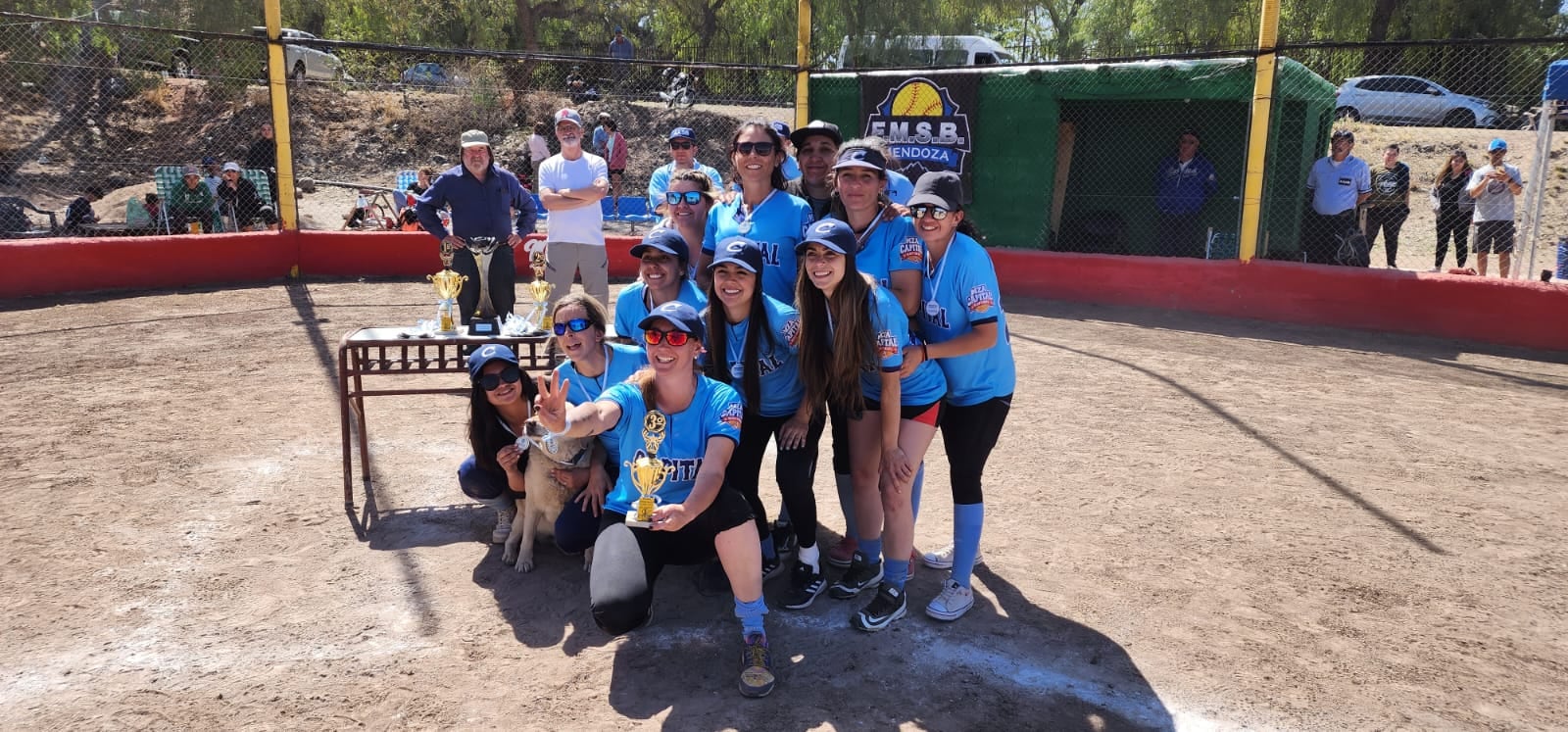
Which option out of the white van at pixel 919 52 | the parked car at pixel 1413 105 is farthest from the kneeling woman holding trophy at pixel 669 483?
the parked car at pixel 1413 105

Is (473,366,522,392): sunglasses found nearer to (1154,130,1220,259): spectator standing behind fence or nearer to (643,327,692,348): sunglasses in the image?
(643,327,692,348): sunglasses

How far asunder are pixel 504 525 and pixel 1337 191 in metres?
9.63

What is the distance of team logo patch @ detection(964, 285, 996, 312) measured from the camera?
3812 mm

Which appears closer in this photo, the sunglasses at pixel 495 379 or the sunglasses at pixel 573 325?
the sunglasses at pixel 573 325

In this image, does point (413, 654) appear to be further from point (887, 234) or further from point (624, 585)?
point (887, 234)

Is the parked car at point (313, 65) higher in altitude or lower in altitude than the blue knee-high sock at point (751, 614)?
higher

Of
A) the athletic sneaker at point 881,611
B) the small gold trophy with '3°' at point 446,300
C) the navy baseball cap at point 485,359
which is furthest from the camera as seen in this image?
the small gold trophy with '3°' at point 446,300

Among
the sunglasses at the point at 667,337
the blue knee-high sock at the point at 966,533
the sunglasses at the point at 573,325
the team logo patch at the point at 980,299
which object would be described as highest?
the team logo patch at the point at 980,299

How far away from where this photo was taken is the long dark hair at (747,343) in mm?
3908

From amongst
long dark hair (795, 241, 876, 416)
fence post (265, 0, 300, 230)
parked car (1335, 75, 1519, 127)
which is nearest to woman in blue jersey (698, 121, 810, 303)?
long dark hair (795, 241, 876, 416)

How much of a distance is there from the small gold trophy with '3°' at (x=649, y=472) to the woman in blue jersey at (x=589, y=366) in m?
0.60

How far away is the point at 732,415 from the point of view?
11.9 ft

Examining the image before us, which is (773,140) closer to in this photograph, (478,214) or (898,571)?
(898,571)

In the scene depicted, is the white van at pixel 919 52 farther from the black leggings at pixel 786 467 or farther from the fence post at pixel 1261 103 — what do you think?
the black leggings at pixel 786 467
